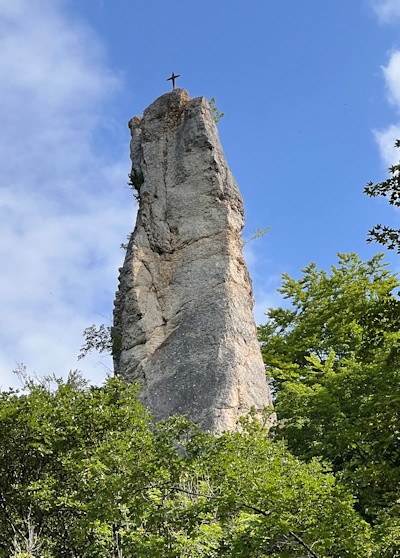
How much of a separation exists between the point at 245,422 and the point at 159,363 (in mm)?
4839

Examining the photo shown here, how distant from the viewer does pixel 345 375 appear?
17.9m

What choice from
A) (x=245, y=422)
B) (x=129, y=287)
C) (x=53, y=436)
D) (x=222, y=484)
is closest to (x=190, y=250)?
(x=129, y=287)

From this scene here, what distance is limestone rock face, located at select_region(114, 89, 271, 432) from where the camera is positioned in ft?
56.4

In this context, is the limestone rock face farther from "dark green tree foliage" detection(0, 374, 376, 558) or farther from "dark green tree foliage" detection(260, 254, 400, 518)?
"dark green tree foliage" detection(0, 374, 376, 558)

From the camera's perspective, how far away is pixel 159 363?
18.3m

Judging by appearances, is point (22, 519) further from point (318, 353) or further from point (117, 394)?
point (318, 353)

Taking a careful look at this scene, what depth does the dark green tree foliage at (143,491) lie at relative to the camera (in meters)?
8.49

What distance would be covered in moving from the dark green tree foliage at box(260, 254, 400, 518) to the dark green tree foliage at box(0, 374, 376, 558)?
825 mm

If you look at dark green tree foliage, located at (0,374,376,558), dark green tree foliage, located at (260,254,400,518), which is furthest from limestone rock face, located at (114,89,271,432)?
dark green tree foliage, located at (0,374,376,558)

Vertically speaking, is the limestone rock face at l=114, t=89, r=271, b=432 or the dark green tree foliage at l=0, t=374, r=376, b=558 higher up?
the limestone rock face at l=114, t=89, r=271, b=432

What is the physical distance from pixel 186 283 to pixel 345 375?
208 inches

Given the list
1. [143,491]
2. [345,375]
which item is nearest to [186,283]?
[345,375]

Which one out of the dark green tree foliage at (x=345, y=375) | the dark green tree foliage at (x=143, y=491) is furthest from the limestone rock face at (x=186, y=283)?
the dark green tree foliage at (x=143, y=491)

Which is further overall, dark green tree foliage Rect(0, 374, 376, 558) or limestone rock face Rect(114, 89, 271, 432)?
limestone rock face Rect(114, 89, 271, 432)
